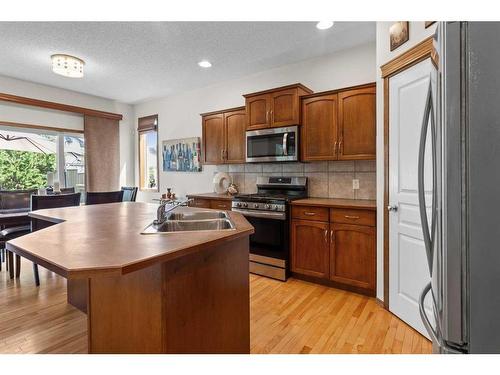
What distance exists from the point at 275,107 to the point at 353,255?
1.83 m

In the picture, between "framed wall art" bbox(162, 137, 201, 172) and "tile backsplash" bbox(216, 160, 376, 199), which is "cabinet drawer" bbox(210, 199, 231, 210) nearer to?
"tile backsplash" bbox(216, 160, 376, 199)

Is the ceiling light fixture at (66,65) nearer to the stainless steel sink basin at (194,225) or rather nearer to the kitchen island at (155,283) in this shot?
the kitchen island at (155,283)

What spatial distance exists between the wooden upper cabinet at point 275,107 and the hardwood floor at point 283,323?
182 cm

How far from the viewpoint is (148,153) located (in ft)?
17.9

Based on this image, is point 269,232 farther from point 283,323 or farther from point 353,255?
point 283,323

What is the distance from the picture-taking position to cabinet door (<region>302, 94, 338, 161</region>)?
2.91m

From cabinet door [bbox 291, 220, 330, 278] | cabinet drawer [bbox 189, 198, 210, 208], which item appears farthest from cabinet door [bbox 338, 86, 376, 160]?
cabinet drawer [bbox 189, 198, 210, 208]

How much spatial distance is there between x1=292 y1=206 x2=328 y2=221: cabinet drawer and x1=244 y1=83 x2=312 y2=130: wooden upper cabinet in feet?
3.15

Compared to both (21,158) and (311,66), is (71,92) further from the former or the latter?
(311,66)

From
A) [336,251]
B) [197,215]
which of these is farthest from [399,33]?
[197,215]

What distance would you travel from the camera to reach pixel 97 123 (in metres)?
4.93

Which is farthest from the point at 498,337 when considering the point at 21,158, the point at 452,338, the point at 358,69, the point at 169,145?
the point at 21,158

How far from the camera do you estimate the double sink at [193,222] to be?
→ 5.93ft

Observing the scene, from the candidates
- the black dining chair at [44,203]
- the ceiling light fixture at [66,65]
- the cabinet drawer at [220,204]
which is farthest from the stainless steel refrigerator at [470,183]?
the ceiling light fixture at [66,65]
